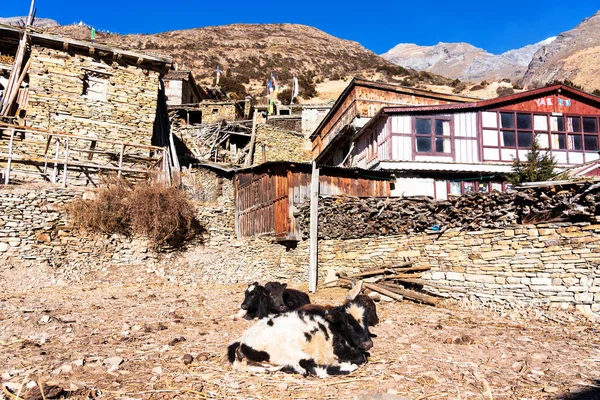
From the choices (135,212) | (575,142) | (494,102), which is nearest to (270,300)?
(135,212)

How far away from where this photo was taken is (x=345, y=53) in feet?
257

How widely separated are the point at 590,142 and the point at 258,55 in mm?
56888

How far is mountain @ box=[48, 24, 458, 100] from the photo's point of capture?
187 ft

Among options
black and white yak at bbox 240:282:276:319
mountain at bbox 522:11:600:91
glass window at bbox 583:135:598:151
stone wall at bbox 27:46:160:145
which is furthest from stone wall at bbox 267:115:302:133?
mountain at bbox 522:11:600:91

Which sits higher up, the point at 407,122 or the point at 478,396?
the point at 407,122

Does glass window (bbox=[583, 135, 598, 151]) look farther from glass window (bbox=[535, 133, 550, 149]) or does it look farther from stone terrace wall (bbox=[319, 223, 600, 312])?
stone terrace wall (bbox=[319, 223, 600, 312])

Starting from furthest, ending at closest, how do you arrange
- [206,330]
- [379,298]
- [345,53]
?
[345,53], [379,298], [206,330]

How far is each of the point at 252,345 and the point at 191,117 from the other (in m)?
30.7

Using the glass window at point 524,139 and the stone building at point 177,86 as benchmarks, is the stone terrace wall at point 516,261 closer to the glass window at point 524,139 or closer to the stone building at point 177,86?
the glass window at point 524,139

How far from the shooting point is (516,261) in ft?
27.5

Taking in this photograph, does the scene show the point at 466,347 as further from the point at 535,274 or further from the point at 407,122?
the point at 407,122

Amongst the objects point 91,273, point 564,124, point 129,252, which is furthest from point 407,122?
point 91,273

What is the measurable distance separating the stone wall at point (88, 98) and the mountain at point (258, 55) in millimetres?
33171

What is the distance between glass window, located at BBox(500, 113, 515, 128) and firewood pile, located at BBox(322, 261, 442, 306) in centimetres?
1151
